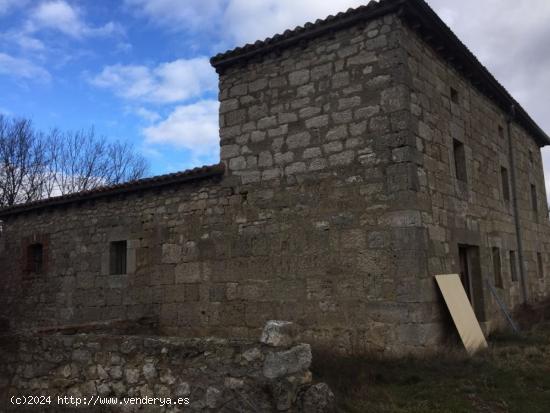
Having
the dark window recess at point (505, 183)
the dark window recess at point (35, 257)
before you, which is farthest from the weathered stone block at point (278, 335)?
the dark window recess at point (35, 257)

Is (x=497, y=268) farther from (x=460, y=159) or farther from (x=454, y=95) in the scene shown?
(x=454, y=95)

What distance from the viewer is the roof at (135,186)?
938 centimetres

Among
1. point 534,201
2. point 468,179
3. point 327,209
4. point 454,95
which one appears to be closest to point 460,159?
point 468,179

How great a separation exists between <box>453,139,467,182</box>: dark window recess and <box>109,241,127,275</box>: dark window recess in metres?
6.48

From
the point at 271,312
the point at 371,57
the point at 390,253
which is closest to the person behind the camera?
the point at 390,253

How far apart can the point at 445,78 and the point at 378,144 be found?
2.45 metres

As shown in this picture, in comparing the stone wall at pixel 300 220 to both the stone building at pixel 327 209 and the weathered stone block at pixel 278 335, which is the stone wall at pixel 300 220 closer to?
the stone building at pixel 327 209

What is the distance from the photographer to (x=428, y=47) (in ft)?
28.2

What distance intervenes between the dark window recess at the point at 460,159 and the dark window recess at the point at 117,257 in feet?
21.3

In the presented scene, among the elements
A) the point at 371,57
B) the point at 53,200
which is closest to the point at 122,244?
the point at 53,200

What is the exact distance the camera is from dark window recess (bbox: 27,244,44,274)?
12195 mm

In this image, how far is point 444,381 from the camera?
6.17 metres

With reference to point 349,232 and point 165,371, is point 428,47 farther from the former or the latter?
point 165,371

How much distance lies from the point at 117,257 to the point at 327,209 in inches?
195
